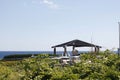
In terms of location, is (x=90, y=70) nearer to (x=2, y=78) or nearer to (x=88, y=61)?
(x=88, y=61)

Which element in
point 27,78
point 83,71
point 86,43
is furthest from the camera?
point 86,43

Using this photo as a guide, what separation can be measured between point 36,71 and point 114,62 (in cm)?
194

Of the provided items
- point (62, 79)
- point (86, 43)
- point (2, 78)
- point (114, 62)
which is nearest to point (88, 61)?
point (114, 62)

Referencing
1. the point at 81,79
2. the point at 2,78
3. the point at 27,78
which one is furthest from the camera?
the point at 2,78

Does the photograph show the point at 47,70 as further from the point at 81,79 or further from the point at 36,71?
the point at 81,79

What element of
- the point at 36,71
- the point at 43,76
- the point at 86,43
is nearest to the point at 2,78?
the point at 36,71

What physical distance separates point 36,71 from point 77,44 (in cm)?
2290

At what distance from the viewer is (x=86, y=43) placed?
101 ft

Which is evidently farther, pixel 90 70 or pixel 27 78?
pixel 27 78

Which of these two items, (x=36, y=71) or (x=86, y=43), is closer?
(x=36, y=71)

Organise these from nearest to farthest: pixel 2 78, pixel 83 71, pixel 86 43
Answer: pixel 83 71 < pixel 2 78 < pixel 86 43

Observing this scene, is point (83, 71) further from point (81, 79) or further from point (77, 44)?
point (77, 44)

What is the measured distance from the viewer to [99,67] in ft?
25.8

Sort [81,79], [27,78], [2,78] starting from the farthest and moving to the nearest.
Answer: [2,78]
[27,78]
[81,79]
